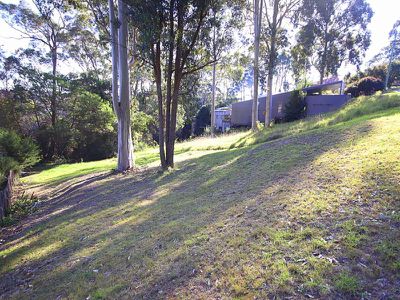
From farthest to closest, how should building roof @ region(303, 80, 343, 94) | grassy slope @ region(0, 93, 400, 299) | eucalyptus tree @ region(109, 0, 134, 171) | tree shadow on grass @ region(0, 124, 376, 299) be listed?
building roof @ region(303, 80, 343, 94) → eucalyptus tree @ region(109, 0, 134, 171) → tree shadow on grass @ region(0, 124, 376, 299) → grassy slope @ region(0, 93, 400, 299)

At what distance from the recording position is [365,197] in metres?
3.69

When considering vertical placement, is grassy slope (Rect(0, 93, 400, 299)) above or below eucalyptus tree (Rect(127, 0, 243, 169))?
below

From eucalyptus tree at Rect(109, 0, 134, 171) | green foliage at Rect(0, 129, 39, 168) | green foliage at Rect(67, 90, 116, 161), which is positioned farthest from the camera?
green foliage at Rect(67, 90, 116, 161)

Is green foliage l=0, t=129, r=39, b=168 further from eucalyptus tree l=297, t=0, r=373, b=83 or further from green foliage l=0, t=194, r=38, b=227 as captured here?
eucalyptus tree l=297, t=0, r=373, b=83

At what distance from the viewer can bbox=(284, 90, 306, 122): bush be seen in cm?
1992

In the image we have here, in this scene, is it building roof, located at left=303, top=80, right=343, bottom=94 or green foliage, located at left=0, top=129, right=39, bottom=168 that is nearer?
green foliage, located at left=0, top=129, right=39, bottom=168

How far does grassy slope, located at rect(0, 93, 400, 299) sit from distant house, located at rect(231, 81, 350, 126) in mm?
13916

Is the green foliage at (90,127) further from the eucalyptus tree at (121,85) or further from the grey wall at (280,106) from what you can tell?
the grey wall at (280,106)

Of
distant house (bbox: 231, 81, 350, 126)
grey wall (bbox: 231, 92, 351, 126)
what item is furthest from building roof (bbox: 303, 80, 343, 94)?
grey wall (bbox: 231, 92, 351, 126)

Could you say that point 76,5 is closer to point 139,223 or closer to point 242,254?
point 139,223

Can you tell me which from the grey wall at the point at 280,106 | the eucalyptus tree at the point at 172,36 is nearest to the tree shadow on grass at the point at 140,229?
the eucalyptus tree at the point at 172,36

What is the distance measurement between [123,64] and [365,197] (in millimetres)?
9763

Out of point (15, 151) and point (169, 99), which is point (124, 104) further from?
point (15, 151)

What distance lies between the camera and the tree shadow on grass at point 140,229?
336cm
